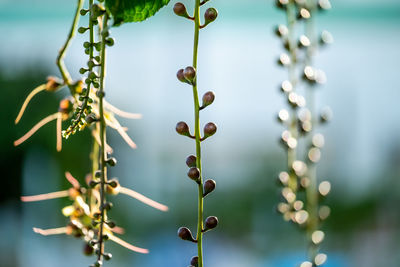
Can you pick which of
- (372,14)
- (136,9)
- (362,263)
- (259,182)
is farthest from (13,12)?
(362,263)

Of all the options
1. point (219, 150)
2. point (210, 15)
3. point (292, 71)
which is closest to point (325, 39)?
point (292, 71)

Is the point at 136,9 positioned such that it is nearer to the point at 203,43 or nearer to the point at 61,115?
the point at 61,115

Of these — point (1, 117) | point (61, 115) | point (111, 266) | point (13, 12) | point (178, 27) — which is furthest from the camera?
point (111, 266)

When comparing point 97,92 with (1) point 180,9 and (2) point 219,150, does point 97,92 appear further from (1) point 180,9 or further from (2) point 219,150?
(2) point 219,150

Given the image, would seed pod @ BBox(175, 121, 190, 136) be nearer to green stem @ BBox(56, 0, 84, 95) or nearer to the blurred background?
green stem @ BBox(56, 0, 84, 95)

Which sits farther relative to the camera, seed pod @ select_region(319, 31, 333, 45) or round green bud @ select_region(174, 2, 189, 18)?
seed pod @ select_region(319, 31, 333, 45)

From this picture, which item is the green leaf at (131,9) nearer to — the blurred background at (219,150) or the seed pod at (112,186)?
the seed pod at (112,186)

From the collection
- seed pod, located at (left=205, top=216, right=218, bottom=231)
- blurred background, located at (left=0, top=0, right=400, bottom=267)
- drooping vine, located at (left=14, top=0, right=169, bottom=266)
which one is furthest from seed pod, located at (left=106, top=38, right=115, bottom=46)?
blurred background, located at (left=0, top=0, right=400, bottom=267)
